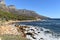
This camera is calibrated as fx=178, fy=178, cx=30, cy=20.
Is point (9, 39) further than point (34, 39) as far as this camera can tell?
No

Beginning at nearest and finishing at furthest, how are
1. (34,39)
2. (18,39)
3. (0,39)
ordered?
(0,39)
(18,39)
(34,39)

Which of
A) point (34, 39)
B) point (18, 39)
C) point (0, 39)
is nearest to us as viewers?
point (0, 39)

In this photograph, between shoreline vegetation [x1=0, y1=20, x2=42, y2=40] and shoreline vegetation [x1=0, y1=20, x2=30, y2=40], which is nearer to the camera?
shoreline vegetation [x1=0, y1=20, x2=30, y2=40]

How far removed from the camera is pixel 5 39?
66.8 ft

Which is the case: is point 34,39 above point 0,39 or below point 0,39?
below

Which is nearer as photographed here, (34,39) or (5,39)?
(5,39)

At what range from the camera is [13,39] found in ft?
68.2

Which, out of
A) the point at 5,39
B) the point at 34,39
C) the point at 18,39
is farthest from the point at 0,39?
the point at 34,39

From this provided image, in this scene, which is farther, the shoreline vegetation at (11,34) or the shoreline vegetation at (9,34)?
the shoreline vegetation at (11,34)

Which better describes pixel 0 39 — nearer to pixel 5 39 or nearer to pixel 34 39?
pixel 5 39

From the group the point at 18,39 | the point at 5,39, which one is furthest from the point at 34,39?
the point at 5,39

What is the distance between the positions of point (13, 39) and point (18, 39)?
3.33 feet

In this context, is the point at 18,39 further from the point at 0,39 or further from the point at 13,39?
the point at 0,39

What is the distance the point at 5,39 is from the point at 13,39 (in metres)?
0.98
